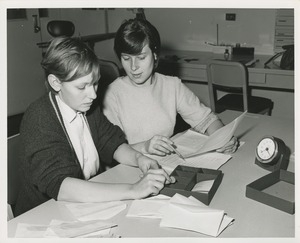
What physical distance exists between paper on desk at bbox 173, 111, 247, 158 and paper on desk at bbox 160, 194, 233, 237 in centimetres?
38

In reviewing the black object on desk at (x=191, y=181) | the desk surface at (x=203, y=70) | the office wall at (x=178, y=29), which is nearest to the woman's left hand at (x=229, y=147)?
the black object on desk at (x=191, y=181)

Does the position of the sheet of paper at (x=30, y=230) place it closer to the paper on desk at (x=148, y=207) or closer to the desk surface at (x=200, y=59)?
the paper on desk at (x=148, y=207)

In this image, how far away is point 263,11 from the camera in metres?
3.85

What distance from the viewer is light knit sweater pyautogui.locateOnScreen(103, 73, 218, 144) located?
1837 mm

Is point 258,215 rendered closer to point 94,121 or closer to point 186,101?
point 94,121

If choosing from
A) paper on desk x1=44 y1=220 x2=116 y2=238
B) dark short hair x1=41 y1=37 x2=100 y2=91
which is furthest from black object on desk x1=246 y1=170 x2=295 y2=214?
dark short hair x1=41 y1=37 x2=100 y2=91

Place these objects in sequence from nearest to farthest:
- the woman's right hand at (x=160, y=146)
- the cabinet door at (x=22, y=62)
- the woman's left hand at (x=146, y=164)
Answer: the woman's left hand at (x=146, y=164), the woman's right hand at (x=160, y=146), the cabinet door at (x=22, y=62)

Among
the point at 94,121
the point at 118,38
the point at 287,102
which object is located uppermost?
the point at 118,38

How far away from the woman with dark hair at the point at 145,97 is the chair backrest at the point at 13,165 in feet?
1.73

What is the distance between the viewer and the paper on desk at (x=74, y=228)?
1009 mm

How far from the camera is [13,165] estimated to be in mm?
1348

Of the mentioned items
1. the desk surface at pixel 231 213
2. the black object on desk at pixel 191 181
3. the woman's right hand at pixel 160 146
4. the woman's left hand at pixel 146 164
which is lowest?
the desk surface at pixel 231 213

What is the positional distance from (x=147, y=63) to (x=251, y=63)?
6.92 ft

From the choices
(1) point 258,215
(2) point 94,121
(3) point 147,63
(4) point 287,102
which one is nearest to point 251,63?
(4) point 287,102
